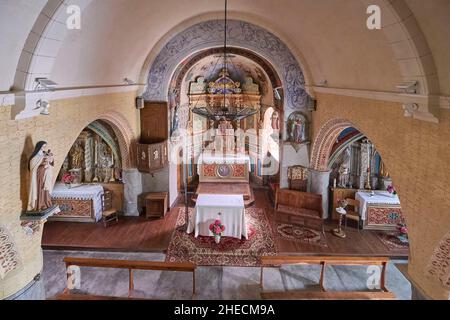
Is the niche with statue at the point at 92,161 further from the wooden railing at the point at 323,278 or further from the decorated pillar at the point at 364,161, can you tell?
the decorated pillar at the point at 364,161

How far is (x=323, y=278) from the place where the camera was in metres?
7.63

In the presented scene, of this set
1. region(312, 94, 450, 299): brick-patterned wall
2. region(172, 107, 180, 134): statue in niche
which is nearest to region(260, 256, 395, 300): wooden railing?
region(312, 94, 450, 299): brick-patterned wall

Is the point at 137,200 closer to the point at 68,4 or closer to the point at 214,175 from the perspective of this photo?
the point at 214,175

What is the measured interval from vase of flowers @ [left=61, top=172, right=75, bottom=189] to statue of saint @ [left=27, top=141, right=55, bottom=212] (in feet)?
18.7

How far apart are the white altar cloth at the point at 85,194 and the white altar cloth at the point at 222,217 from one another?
9.97ft

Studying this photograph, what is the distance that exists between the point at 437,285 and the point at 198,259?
5128 millimetres

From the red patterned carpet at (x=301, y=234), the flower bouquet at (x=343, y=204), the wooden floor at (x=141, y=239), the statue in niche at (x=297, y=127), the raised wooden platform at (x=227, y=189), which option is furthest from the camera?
the raised wooden platform at (x=227, y=189)

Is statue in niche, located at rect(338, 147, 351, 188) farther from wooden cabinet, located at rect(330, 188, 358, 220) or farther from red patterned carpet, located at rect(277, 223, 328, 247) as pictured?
red patterned carpet, located at rect(277, 223, 328, 247)

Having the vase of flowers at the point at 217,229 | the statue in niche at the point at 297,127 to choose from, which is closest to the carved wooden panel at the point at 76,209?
the vase of flowers at the point at 217,229

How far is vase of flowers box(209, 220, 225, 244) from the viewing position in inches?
363

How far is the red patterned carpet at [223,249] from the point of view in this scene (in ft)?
28.0

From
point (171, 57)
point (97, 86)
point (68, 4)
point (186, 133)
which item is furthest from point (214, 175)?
point (68, 4)

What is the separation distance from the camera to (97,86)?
800cm

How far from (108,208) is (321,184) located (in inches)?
252
